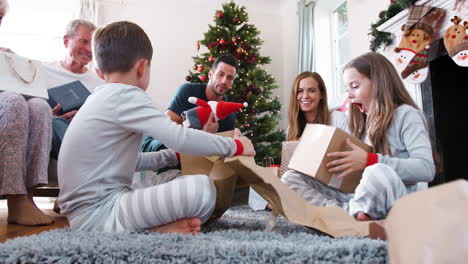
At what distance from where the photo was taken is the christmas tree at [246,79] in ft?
10.8

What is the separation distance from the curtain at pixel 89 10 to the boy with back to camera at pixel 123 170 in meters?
3.32

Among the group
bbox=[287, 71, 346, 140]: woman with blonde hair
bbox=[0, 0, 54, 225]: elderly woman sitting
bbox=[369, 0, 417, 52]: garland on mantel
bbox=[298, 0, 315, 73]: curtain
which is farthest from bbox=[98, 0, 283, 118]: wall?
bbox=[0, 0, 54, 225]: elderly woman sitting

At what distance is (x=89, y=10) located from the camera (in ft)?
12.5

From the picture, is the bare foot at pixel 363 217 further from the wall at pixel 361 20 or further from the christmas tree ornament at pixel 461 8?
the wall at pixel 361 20

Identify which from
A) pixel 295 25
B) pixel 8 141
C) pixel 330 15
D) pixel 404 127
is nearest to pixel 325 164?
pixel 404 127

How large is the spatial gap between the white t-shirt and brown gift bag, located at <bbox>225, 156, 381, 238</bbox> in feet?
4.15

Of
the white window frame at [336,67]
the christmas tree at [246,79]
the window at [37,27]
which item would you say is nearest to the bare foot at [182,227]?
the christmas tree at [246,79]

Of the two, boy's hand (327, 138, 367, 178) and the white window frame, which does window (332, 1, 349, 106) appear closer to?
the white window frame

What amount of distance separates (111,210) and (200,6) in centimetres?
382

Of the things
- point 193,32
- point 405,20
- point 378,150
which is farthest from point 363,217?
point 193,32

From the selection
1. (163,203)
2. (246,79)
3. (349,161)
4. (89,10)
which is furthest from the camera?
(89,10)

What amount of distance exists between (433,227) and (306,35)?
3.65 m

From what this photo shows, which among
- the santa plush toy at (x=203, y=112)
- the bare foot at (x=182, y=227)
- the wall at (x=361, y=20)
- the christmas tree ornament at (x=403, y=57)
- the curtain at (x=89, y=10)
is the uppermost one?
the curtain at (x=89, y=10)

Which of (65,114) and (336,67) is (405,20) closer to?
(336,67)
